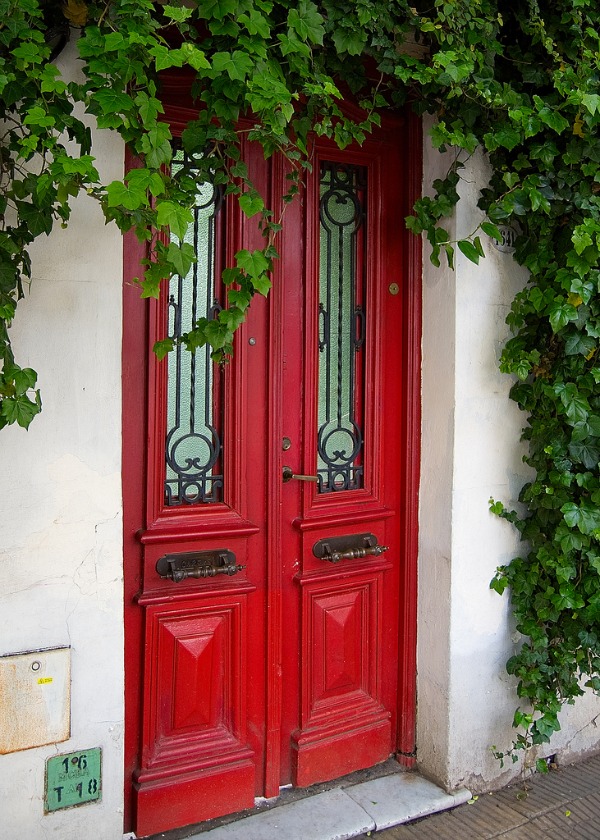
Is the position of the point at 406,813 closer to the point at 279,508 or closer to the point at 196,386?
the point at 279,508

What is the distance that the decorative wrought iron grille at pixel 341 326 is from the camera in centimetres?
284

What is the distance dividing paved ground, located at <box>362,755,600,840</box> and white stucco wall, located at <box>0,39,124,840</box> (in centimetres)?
119

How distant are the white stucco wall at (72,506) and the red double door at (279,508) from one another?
179 millimetres

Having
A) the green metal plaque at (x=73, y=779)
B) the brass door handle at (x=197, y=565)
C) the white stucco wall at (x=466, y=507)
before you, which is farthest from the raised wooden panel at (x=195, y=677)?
the white stucco wall at (x=466, y=507)

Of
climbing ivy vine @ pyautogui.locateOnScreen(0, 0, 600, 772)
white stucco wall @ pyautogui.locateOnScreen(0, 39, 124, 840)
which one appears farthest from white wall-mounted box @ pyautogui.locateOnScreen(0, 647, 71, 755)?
climbing ivy vine @ pyautogui.locateOnScreen(0, 0, 600, 772)

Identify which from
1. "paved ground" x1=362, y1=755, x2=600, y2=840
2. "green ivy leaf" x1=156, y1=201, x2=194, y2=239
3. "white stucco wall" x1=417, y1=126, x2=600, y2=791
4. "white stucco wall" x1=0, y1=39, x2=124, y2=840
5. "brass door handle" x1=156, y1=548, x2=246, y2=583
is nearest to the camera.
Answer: "green ivy leaf" x1=156, y1=201, x2=194, y2=239

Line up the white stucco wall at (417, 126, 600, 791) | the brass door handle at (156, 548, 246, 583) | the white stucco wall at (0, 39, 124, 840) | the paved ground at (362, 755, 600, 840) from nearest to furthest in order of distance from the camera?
the white stucco wall at (0, 39, 124, 840) → the brass door handle at (156, 548, 246, 583) → the paved ground at (362, 755, 600, 840) → the white stucco wall at (417, 126, 600, 791)

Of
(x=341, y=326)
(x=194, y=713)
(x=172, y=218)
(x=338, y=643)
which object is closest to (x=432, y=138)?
(x=341, y=326)

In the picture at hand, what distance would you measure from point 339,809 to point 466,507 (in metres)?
1.27

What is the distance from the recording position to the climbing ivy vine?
5.90ft

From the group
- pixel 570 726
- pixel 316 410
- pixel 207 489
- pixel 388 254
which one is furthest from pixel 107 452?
pixel 570 726

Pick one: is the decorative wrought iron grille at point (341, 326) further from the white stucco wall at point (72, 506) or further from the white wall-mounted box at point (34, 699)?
the white wall-mounted box at point (34, 699)

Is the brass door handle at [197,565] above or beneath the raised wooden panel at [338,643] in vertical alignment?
above

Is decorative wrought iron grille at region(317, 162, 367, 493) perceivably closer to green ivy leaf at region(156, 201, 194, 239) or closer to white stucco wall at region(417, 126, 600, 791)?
white stucco wall at region(417, 126, 600, 791)
